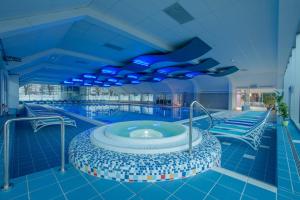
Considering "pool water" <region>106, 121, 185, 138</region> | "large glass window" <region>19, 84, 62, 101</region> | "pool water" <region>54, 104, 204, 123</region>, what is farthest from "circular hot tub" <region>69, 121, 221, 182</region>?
"large glass window" <region>19, 84, 62, 101</region>

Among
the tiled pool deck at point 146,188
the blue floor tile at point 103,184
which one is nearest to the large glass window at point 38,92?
the tiled pool deck at point 146,188

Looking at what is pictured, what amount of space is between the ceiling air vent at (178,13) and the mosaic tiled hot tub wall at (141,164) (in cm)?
348

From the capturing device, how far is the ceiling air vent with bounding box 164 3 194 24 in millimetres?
3996

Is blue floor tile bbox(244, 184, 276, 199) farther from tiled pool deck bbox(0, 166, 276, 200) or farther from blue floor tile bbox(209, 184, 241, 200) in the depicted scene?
blue floor tile bbox(209, 184, 241, 200)

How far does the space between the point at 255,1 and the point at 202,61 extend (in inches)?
216

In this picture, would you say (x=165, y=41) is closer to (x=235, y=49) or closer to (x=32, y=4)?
(x=235, y=49)

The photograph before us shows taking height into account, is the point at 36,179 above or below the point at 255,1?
below

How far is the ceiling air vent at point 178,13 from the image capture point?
4.00m

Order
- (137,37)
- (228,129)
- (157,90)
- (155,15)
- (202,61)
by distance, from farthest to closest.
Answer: (157,90), (202,61), (137,37), (228,129), (155,15)

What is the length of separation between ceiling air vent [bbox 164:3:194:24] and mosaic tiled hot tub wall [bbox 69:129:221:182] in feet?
11.4

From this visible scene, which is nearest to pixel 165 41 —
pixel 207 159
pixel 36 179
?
pixel 207 159

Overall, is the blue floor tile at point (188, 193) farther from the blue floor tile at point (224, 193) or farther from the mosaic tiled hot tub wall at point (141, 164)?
the mosaic tiled hot tub wall at point (141, 164)

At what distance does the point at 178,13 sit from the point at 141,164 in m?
3.97

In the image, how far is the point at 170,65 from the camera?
36.1 ft
